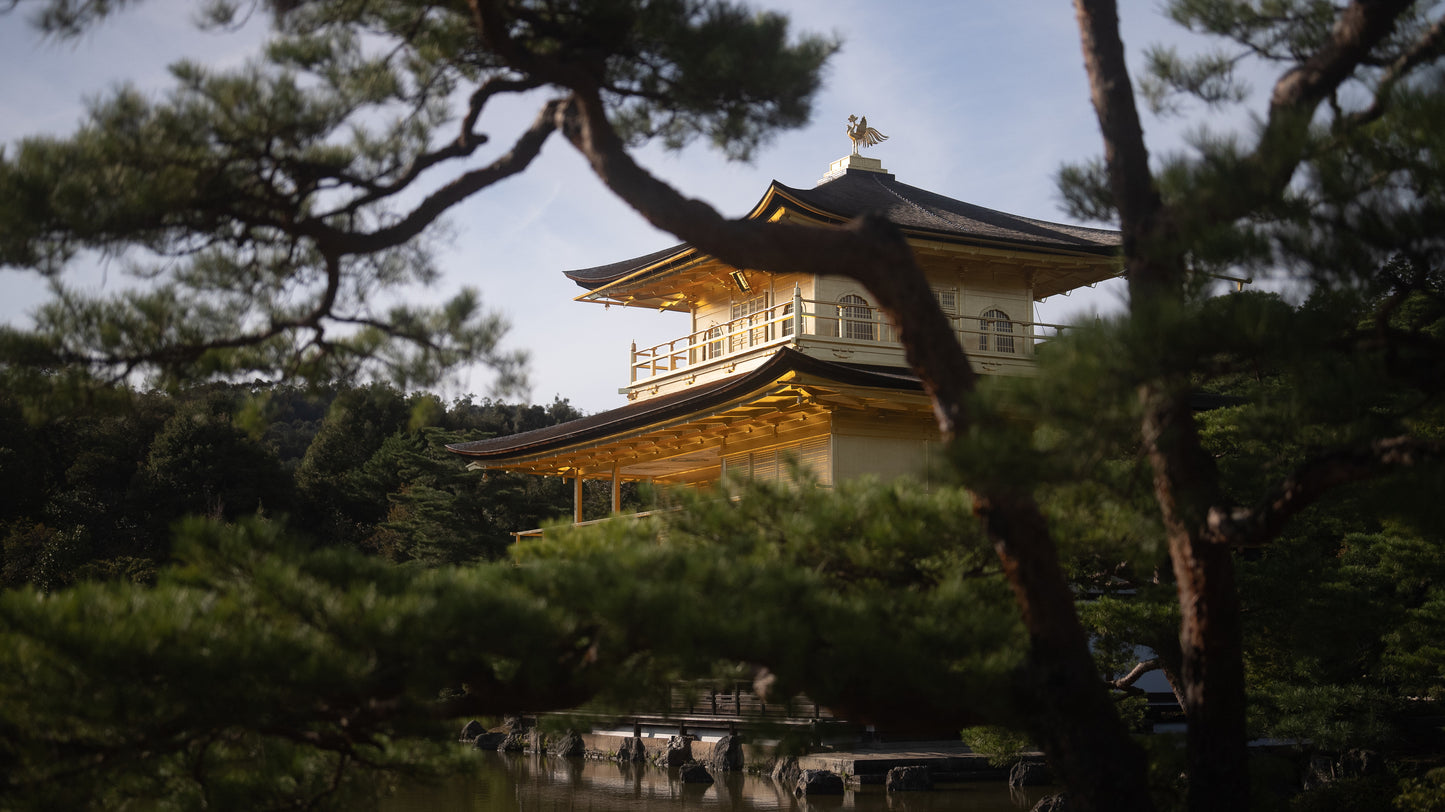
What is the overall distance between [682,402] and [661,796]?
12.9 feet

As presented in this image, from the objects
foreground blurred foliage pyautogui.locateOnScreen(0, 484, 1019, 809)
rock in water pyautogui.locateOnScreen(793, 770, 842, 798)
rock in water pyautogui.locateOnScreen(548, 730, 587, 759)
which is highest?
foreground blurred foliage pyautogui.locateOnScreen(0, 484, 1019, 809)

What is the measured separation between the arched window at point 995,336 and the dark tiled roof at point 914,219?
0.97 metres

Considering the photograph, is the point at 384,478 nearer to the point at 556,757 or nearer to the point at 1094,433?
the point at 556,757

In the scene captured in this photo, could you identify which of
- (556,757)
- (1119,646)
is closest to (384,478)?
(556,757)

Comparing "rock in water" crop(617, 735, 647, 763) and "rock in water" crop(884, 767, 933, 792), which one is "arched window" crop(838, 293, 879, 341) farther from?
"rock in water" crop(617, 735, 647, 763)

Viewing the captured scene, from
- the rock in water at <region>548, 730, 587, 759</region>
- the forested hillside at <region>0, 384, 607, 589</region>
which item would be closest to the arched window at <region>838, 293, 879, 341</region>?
the rock in water at <region>548, 730, 587, 759</region>

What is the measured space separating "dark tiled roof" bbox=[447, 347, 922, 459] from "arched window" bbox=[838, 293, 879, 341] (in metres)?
0.74

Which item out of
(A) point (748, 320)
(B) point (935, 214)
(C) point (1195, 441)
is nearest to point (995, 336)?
(B) point (935, 214)

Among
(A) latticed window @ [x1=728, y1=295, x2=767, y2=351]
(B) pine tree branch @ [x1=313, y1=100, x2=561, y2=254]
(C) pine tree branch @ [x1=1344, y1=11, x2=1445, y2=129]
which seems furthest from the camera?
(A) latticed window @ [x1=728, y1=295, x2=767, y2=351]

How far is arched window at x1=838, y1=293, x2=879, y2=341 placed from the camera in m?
12.9

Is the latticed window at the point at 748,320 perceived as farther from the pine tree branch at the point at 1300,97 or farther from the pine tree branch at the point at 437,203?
the pine tree branch at the point at 1300,97

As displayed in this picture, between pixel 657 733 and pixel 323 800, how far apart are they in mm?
11081

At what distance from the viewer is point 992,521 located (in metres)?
3.51

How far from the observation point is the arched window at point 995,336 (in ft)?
44.1
